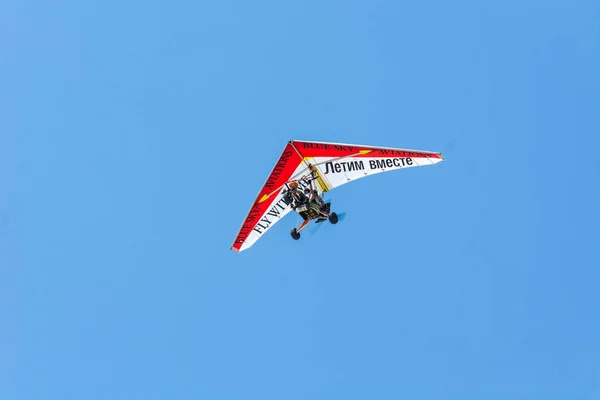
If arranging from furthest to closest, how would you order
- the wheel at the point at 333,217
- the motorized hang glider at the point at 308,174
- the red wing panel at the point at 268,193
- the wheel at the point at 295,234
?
the wheel at the point at 295,234 → the red wing panel at the point at 268,193 → the wheel at the point at 333,217 → the motorized hang glider at the point at 308,174

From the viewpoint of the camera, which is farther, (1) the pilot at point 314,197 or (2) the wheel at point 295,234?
(2) the wheel at point 295,234

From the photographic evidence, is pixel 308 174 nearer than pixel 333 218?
No

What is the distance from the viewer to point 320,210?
1588 inches

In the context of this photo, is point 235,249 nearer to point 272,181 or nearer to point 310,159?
point 272,181

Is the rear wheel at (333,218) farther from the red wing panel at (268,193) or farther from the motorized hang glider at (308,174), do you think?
the red wing panel at (268,193)

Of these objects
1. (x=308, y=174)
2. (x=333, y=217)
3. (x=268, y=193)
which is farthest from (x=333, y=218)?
(x=268, y=193)

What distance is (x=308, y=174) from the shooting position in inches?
1608

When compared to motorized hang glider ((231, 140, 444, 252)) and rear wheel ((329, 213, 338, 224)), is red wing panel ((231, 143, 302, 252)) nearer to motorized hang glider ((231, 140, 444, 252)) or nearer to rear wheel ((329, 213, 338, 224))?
motorized hang glider ((231, 140, 444, 252))

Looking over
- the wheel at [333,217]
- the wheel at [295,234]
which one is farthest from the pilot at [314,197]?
the wheel at [295,234]

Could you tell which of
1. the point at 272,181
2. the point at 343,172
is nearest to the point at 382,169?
the point at 343,172

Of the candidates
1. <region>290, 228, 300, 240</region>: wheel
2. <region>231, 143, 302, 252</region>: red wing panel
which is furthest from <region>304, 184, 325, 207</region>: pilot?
<region>290, 228, 300, 240</region>: wheel

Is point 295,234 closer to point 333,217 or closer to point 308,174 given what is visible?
point 333,217

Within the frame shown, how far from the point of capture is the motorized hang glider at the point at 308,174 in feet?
124

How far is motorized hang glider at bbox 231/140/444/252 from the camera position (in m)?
37.9
